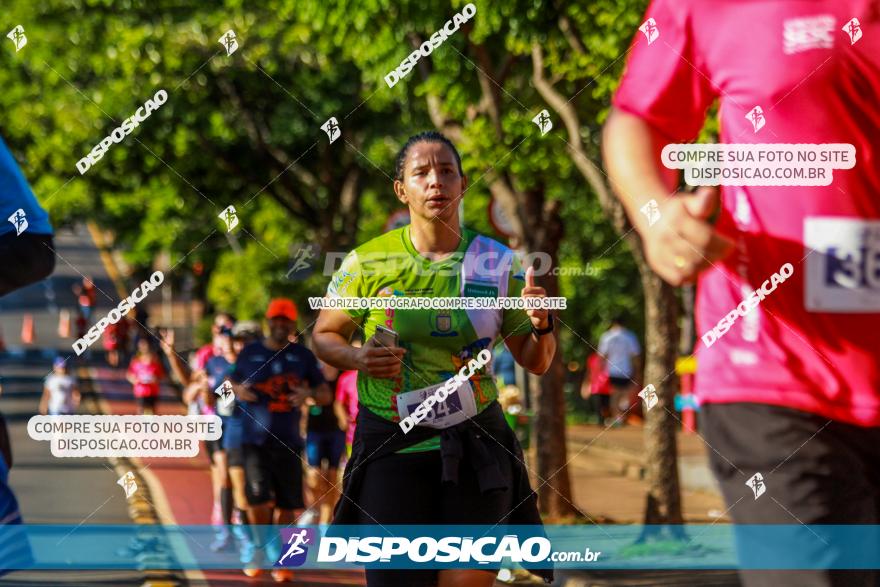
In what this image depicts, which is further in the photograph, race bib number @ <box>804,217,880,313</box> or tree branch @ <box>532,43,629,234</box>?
tree branch @ <box>532,43,629,234</box>

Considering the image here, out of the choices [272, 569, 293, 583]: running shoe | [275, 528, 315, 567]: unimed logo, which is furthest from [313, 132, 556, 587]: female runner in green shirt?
[272, 569, 293, 583]: running shoe

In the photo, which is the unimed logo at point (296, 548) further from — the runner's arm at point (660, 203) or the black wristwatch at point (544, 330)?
the runner's arm at point (660, 203)

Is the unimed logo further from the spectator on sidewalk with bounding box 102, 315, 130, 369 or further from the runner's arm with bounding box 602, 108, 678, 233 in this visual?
the spectator on sidewalk with bounding box 102, 315, 130, 369

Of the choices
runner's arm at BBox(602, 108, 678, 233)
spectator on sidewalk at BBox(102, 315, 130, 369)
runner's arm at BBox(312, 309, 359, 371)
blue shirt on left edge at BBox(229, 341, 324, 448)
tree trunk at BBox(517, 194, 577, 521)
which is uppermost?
spectator on sidewalk at BBox(102, 315, 130, 369)

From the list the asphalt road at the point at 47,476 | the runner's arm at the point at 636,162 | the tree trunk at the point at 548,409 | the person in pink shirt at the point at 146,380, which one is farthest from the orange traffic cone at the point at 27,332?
the runner's arm at the point at 636,162

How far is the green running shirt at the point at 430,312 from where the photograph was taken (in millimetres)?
4957

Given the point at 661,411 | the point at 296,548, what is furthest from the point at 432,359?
the point at 661,411

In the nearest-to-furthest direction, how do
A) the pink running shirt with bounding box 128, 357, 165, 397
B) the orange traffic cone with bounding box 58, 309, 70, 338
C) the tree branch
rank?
the tree branch
the pink running shirt with bounding box 128, 357, 165, 397
the orange traffic cone with bounding box 58, 309, 70, 338

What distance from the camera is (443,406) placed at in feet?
15.9

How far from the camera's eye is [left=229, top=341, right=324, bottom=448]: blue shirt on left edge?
10.1m

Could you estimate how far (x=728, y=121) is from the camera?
3.14 metres

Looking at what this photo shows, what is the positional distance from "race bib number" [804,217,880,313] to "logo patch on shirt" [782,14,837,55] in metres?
0.29

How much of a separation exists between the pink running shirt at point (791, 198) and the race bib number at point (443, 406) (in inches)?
68.4

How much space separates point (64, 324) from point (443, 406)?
48659 mm
